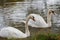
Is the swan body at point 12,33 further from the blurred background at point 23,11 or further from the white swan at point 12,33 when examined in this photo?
the blurred background at point 23,11

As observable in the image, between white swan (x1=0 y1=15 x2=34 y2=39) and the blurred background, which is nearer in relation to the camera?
white swan (x1=0 y1=15 x2=34 y2=39)

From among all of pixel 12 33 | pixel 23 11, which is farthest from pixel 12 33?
pixel 23 11

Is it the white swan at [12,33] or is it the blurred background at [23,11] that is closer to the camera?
the white swan at [12,33]

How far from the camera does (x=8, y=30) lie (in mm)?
7625

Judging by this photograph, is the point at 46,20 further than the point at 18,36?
Yes

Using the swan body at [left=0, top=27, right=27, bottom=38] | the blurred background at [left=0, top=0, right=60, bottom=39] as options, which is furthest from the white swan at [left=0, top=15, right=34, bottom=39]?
the blurred background at [left=0, top=0, right=60, bottom=39]

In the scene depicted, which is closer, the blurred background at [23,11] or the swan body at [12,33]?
the swan body at [12,33]

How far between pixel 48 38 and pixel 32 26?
2786 millimetres

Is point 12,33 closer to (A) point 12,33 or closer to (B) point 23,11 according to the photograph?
(A) point 12,33

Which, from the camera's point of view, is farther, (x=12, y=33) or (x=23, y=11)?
(x=23, y=11)

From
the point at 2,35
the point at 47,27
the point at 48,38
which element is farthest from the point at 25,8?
the point at 48,38

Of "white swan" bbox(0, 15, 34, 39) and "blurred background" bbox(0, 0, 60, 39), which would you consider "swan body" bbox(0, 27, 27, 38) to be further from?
"blurred background" bbox(0, 0, 60, 39)

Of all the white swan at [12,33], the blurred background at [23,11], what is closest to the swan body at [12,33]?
the white swan at [12,33]

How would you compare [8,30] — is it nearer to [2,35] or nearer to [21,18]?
[2,35]
